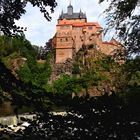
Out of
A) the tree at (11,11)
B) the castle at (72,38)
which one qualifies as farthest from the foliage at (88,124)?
the castle at (72,38)

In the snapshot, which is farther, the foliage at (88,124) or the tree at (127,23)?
the tree at (127,23)

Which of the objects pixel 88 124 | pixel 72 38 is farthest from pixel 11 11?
pixel 72 38

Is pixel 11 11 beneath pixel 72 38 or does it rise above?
beneath

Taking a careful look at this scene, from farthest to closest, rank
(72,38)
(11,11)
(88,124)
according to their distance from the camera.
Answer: (72,38)
(11,11)
(88,124)

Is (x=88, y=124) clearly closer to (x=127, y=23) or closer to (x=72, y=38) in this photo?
(x=127, y=23)

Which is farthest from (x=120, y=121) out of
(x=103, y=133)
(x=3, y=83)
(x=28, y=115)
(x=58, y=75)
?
(x=58, y=75)

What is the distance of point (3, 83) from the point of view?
4422 mm

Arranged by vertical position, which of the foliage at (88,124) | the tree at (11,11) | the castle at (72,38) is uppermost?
the castle at (72,38)

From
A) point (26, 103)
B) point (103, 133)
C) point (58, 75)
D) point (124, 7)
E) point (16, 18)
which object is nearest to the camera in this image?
point (103, 133)

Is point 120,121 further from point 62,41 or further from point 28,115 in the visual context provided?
point 62,41

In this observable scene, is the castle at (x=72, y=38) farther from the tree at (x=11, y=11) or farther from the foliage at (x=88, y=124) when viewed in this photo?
the foliage at (x=88, y=124)

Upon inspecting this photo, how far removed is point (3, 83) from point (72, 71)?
249 feet

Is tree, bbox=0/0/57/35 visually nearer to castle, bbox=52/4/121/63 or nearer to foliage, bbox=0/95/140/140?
foliage, bbox=0/95/140/140

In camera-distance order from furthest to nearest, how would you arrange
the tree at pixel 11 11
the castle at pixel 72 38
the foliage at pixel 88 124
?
the castle at pixel 72 38 < the tree at pixel 11 11 < the foliage at pixel 88 124
